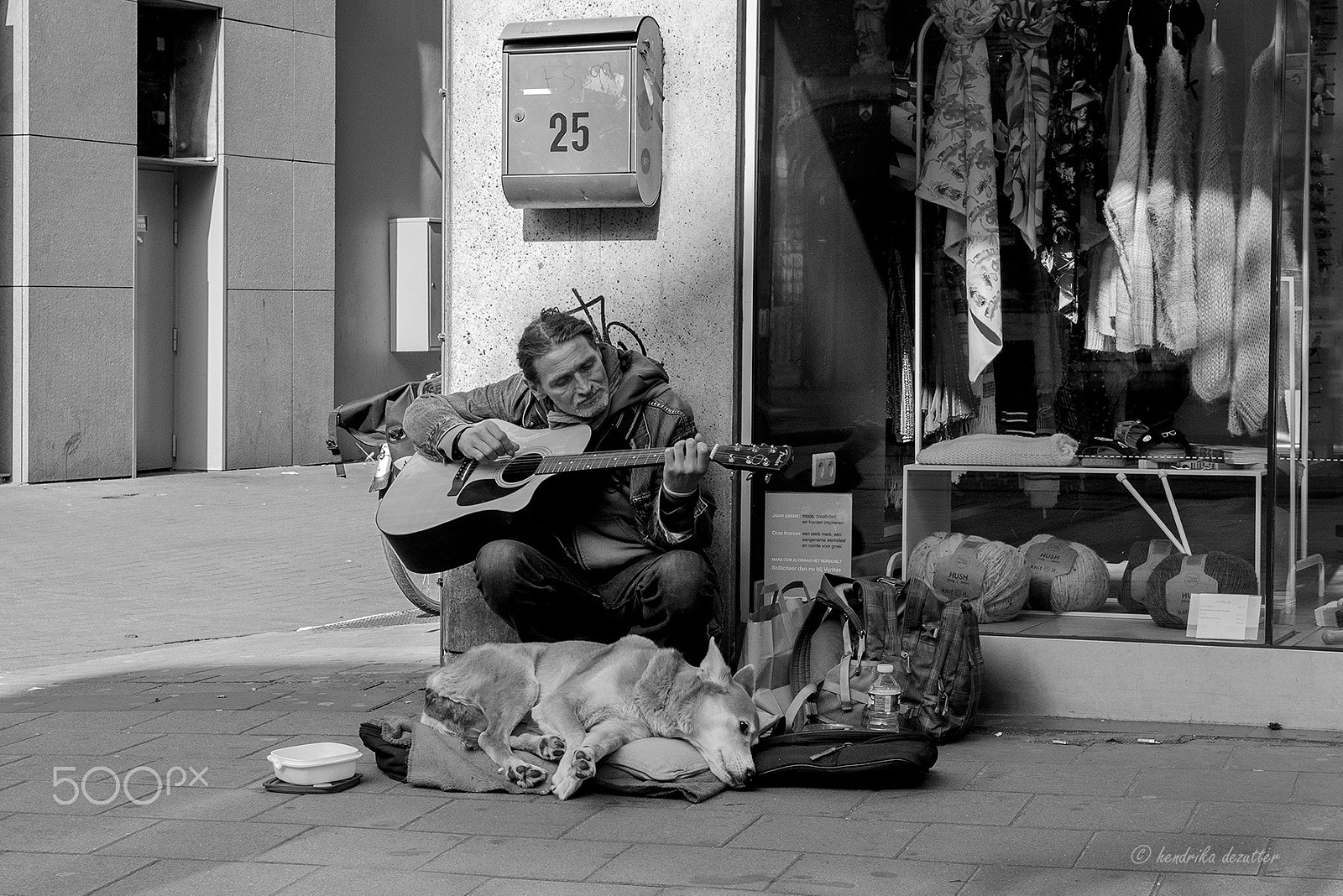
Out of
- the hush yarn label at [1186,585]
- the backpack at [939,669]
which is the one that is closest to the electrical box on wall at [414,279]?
the hush yarn label at [1186,585]

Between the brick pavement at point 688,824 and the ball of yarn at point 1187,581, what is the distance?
0.54 m

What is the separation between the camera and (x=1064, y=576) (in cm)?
562

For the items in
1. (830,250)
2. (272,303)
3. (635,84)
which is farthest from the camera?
(272,303)

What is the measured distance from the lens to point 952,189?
19.5 feet

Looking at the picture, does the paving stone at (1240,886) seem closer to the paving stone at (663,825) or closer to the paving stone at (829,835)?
the paving stone at (829,835)

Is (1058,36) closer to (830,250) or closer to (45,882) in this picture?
(830,250)

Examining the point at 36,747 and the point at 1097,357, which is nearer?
the point at 36,747

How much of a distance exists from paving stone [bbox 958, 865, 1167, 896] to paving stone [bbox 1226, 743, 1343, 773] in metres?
1.15

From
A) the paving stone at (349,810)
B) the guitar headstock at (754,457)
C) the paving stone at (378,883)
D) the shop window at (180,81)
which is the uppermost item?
the shop window at (180,81)

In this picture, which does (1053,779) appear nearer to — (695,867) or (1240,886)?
(1240,886)

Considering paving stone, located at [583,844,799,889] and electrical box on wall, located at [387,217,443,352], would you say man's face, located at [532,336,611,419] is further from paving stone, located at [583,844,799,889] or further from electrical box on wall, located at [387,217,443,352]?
electrical box on wall, located at [387,217,443,352]

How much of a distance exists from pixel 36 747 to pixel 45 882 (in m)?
1.44

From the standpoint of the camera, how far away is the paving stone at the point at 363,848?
3.68m

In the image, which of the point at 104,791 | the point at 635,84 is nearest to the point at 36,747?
the point at 104,791
